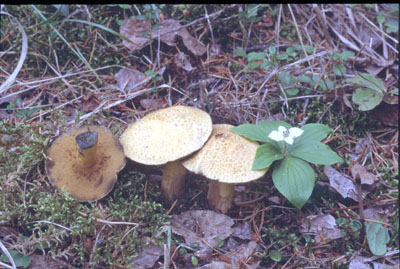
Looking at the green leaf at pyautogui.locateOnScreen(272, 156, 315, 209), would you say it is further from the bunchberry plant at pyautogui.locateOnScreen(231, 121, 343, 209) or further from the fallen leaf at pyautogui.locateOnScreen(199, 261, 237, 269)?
the fallen leaf at pyautogui.locateOnScreen(199, 261, 237, 269)

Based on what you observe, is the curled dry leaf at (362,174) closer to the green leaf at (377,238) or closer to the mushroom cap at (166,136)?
the green leaf at (377,238)

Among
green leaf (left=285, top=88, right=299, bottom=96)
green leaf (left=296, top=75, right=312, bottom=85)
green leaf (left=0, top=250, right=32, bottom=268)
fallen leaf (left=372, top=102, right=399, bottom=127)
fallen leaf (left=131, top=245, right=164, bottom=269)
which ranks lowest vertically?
fallen leaf (left=131, top=245, right=164, bottom=269)

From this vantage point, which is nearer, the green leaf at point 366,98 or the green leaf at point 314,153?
the green leaf at point 314,153

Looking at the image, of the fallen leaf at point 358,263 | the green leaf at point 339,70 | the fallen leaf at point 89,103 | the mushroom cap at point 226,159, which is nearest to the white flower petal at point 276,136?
the mushroom cap at point 226,159

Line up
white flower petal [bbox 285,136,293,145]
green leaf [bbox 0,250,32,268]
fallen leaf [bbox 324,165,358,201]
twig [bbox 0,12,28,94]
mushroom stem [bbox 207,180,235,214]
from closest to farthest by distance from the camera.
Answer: green leaf [bbox 0,250,32,268]
white flower petal [bbox 285,136,293,145]
mushroom stem [bbox 207,180,235,214]
fallen leaf [bbox 324,165,358,201]
twig [bbox 0,12,28,94]

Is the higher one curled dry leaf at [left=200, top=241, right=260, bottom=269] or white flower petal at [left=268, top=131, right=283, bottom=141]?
white flower petal at [left=268, top=131, right=283, bottom=141]

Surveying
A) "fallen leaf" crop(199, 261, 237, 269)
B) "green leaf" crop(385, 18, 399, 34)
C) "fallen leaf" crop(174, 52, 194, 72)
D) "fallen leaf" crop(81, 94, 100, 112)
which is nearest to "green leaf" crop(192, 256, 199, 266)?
"fallen leaf" crop(199, 261, 237, 269)

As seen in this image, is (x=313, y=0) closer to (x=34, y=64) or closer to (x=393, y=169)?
(x=393, y=169)

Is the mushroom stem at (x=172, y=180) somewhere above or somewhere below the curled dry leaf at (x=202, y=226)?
above
